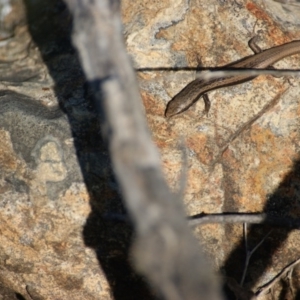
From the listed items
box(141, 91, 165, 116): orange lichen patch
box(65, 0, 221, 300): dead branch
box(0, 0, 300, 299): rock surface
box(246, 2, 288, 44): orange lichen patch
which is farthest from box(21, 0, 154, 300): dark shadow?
box(65, 0, 221, 300): dead branch

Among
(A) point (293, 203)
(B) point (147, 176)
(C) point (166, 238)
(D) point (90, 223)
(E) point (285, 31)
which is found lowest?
(A) point (293, 203)

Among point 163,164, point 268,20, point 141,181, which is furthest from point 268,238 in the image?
point 141,181

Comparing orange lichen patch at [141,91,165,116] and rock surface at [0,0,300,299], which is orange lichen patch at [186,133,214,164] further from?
orange lichen patch at [141,91,165,116]

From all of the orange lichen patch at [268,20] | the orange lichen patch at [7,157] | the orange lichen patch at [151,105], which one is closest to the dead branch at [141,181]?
the orange lichen patch at [7,157]

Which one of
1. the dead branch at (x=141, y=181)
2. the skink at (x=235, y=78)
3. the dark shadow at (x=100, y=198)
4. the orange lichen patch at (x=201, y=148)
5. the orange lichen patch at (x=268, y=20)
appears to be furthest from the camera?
the orange lichen patch at (x=268, y=20)

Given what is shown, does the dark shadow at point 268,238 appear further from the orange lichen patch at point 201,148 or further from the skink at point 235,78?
the skink at point 235,78

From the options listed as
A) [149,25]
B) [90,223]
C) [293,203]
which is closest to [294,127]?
[293,203]

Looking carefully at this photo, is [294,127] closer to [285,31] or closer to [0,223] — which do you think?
[285,31]
